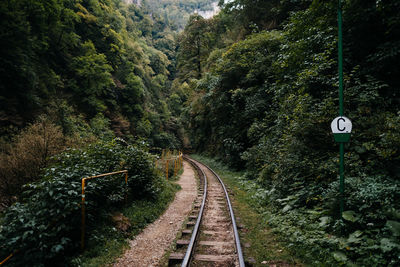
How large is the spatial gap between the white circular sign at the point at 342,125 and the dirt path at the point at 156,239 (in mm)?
4540

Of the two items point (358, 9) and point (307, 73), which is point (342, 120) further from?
point (358, 9)

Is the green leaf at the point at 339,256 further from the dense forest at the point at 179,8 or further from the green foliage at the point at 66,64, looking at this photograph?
the dense forest at the point at 179,8

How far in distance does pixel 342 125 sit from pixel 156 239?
201 inches

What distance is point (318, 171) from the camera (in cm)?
574

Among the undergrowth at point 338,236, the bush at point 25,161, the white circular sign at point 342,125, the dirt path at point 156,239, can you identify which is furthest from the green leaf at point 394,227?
the bush at point 25,161

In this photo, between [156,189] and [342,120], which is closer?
[342,120]

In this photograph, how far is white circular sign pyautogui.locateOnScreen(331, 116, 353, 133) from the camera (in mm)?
3992

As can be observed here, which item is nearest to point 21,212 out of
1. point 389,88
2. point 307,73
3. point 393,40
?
point 307,73

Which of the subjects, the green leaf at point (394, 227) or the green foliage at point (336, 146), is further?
the green foliage at point (336, 146)

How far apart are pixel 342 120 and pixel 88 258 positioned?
5846mm

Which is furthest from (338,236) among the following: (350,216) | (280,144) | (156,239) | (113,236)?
(113,236)

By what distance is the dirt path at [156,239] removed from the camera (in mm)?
4270

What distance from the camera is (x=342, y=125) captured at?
13.3 feet

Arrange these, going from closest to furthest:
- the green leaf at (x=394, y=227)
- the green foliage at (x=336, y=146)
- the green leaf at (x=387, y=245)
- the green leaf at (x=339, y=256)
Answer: the green leaf at (x=387, y=245) → the green leaf at (x=394, y=227) → the green leaf at (x=339, y=256) → the green foliage at (x=336, y=146)
